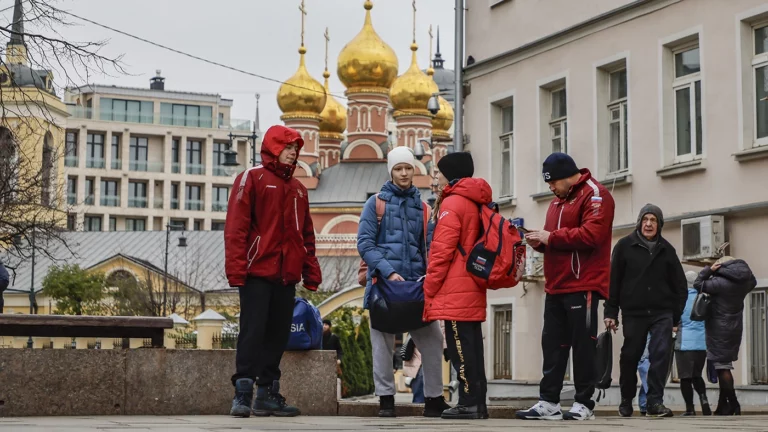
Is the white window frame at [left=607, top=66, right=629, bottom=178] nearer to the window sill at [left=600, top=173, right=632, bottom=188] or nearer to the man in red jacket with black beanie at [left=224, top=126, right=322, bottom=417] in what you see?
the window sill at [left=600, top=173, right=632, bottom=188]

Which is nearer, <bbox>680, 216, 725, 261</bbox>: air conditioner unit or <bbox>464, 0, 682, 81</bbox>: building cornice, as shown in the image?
<bbox>680, 216, 725, 261</bbox>: air conditioner unit

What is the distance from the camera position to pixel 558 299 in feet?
36.3

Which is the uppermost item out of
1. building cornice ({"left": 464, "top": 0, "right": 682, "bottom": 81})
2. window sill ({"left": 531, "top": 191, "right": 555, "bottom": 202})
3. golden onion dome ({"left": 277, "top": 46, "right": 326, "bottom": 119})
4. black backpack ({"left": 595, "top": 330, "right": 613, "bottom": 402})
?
golden onion dome ({"left": 277, "top": 46, "right": 326, "bottom": 119})

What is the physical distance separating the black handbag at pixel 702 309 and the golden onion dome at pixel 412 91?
76889mm

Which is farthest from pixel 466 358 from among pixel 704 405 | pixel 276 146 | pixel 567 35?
pixel 567 35

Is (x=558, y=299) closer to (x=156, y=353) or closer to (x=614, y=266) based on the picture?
(x=614, y=266)

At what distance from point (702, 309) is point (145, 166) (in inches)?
4661

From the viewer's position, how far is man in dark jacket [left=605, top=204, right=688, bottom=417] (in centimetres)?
1258

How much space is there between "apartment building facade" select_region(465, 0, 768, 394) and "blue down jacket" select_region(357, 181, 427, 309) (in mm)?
8526

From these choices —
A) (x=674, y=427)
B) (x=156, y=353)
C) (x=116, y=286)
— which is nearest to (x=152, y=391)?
(x=156, y=353)

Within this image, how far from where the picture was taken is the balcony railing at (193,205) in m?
132

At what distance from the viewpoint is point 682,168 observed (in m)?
20.8

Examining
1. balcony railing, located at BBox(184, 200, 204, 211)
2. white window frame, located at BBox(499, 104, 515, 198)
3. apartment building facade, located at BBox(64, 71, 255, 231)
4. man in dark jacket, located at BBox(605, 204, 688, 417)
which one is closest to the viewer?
man in dark jacket, located at BBox(605, 204, 688, 417)

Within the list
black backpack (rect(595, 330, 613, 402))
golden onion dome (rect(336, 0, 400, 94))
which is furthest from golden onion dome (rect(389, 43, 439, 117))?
black backpack (rect(595, 330, 613, 402))
